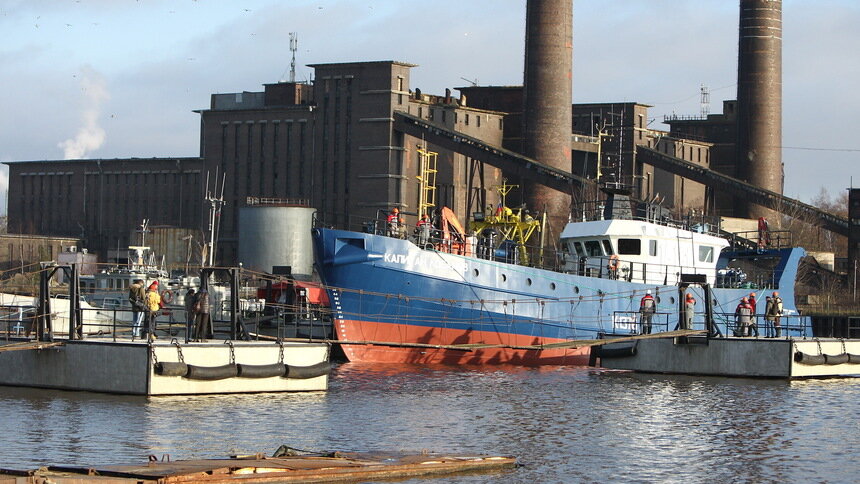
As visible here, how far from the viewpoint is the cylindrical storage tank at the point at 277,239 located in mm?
90875

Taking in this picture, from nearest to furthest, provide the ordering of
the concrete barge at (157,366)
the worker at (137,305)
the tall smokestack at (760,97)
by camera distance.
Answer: the concrete barge at (157,366), the worker at (137,305), the tall smokestack at (760,97)

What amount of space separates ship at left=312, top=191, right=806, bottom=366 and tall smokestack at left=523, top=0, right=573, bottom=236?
4199 centimetres

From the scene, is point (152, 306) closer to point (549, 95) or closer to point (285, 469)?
point (285, 469)

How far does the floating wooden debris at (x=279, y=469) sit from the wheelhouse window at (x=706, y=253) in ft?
85.8

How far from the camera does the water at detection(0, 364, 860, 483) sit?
20.6m

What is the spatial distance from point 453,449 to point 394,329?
17.3 meters

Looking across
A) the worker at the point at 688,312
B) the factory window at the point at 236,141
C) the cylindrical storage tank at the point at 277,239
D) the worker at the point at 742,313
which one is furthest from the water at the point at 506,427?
the factory window at the point at 236,141

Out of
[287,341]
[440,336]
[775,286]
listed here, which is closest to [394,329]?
[440,336]

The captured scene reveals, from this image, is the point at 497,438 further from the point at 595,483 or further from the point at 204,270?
the point at 204,270

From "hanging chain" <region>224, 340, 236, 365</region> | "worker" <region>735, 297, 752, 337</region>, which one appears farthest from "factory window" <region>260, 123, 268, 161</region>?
"hanging chain" <region>224, 340, 236, 365</region>

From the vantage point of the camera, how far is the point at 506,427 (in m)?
25.0

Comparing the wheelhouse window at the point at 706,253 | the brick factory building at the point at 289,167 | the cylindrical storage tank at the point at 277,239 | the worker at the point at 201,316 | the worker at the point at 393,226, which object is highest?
the brick factory building at the point at 289,167

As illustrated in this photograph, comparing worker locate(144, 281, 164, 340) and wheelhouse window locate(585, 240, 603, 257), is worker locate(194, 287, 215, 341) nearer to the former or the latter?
worker locate(144, 281, 164, 340)

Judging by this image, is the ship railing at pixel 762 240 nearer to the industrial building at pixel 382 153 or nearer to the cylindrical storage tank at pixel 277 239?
the industrial building at pixel 382 153
